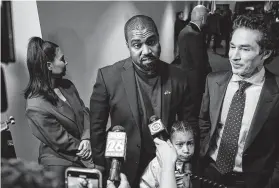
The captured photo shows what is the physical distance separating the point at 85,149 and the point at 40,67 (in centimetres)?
39

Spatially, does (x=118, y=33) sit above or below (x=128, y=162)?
above

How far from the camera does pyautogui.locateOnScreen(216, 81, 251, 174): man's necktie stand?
1056 mm

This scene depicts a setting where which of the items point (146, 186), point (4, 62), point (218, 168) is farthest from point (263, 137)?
point (4, 62)

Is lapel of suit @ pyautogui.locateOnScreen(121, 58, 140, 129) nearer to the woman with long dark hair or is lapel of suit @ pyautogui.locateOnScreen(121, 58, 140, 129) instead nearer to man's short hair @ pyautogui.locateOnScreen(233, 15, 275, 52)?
the woman with long dark hair

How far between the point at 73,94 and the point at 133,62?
0.30 metres

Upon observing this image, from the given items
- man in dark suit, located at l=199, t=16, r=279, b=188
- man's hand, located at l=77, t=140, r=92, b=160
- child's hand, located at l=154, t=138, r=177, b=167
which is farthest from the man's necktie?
man's hand, located at l=77, t=140, r=92, b=160

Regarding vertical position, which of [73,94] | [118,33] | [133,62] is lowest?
[73,94]

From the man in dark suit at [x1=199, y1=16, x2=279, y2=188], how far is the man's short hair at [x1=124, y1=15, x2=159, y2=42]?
0.97 feet

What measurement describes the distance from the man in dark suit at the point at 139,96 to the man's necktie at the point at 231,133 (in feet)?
0.52

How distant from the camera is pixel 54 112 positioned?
1.17 m

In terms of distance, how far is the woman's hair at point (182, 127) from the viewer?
3.65ft

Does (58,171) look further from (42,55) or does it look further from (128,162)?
(42,55)

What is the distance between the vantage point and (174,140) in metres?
1.10

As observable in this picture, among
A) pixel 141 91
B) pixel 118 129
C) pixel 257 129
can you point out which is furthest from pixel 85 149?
pixel 257 129
